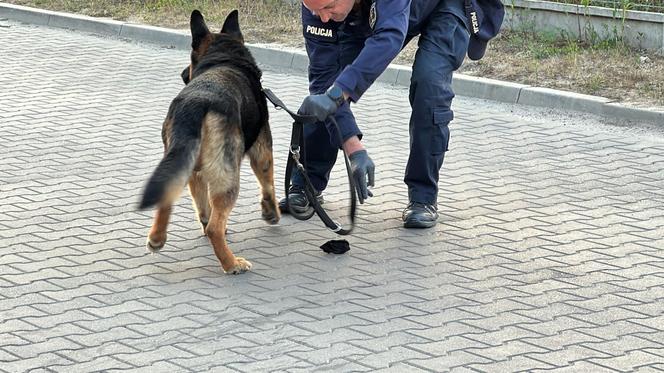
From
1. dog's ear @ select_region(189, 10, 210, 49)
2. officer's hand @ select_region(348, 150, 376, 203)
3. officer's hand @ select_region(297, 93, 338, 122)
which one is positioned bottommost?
officer's hand @ select_region(348, 150, 376, 203)

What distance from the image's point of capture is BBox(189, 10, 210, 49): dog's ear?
20.2 feet

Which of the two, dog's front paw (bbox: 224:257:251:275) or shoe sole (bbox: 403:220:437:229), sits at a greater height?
shoe sole (bbox: 403:220:437:229)

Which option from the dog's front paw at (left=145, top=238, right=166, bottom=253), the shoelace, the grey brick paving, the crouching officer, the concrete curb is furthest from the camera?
the concrete curb

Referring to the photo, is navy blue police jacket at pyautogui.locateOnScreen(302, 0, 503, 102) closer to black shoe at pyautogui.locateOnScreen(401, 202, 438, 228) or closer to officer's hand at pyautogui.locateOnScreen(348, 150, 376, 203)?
officer's hand at pyautogui.locateOnScreen(348, 150, 376, 203)

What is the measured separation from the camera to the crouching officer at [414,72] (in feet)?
20.2

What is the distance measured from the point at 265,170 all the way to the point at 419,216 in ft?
2.87

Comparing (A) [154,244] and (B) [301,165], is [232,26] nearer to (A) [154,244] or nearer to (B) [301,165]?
(B) [301,165]

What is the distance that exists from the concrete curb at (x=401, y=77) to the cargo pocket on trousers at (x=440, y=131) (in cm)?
271

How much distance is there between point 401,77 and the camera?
10227mm

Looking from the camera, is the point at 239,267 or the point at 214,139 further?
the point at 239,267

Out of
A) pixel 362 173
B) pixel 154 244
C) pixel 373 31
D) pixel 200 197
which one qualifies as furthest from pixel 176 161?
pixel 373 31

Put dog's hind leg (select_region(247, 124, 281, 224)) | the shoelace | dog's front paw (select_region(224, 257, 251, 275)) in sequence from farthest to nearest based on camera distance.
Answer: the shoelace, dog's hind leg (select_region(247, 124, 281, 224)), dog's front paw (select_region(224, 257, 251, 275))

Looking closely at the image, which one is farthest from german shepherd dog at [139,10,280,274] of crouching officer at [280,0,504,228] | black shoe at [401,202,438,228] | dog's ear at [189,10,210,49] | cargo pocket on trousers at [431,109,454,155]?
cargo pocket on trousers at [431,109,454,155]

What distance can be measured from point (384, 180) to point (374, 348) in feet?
9.07
